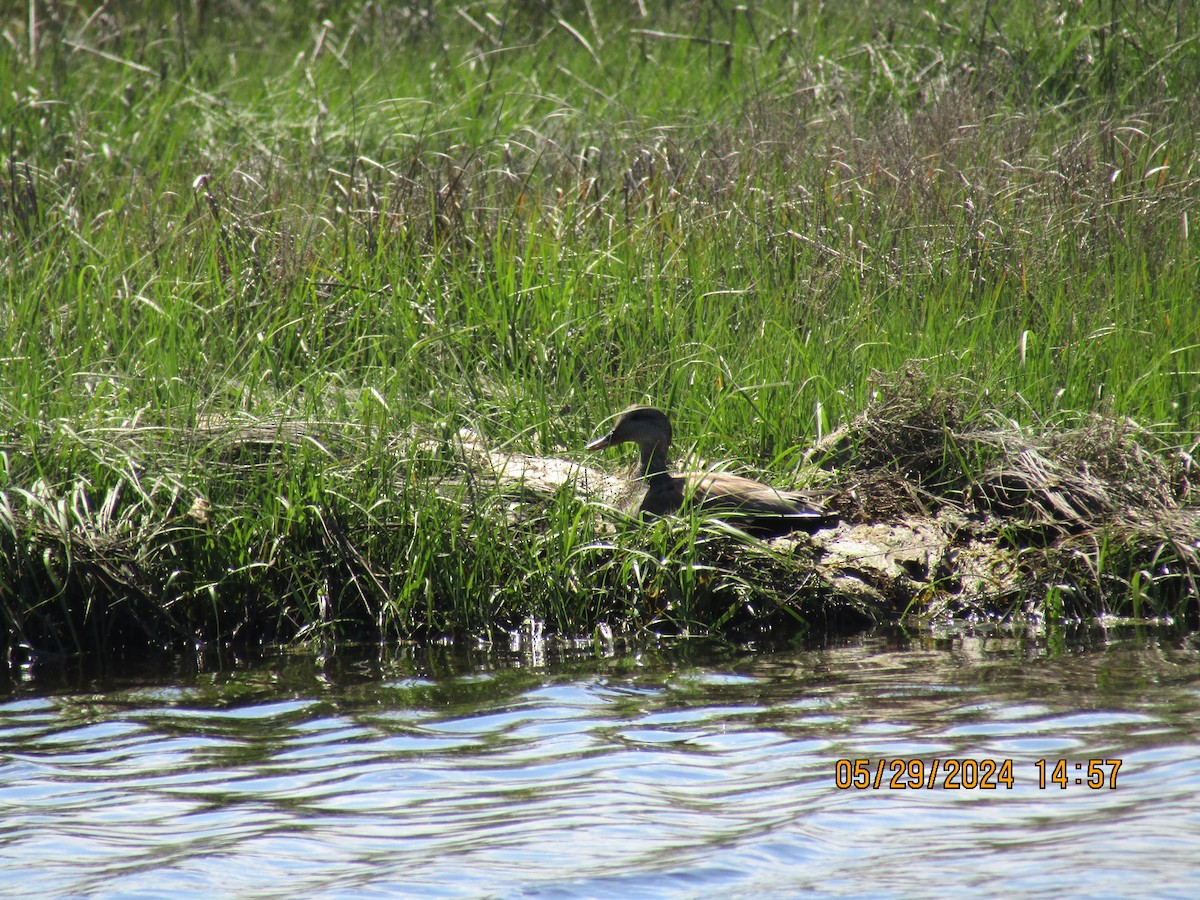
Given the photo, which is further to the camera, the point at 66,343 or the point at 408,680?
the point at 66,343

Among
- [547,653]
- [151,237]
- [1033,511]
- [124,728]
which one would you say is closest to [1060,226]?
[1033,511]

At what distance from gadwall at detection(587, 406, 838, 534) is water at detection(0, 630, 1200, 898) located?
62 centimetres

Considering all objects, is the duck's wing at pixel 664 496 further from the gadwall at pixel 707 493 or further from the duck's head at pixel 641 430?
the duck's head at pixel 641 430

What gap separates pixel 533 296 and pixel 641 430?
1287mm

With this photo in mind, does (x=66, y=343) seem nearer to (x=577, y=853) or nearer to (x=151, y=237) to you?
(x=151, y=237)

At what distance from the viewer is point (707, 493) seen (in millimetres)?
5270

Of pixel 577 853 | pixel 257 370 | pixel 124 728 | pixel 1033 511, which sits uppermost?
pixel 257 370

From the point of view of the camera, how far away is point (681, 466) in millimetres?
5645

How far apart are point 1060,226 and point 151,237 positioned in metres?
4.61
